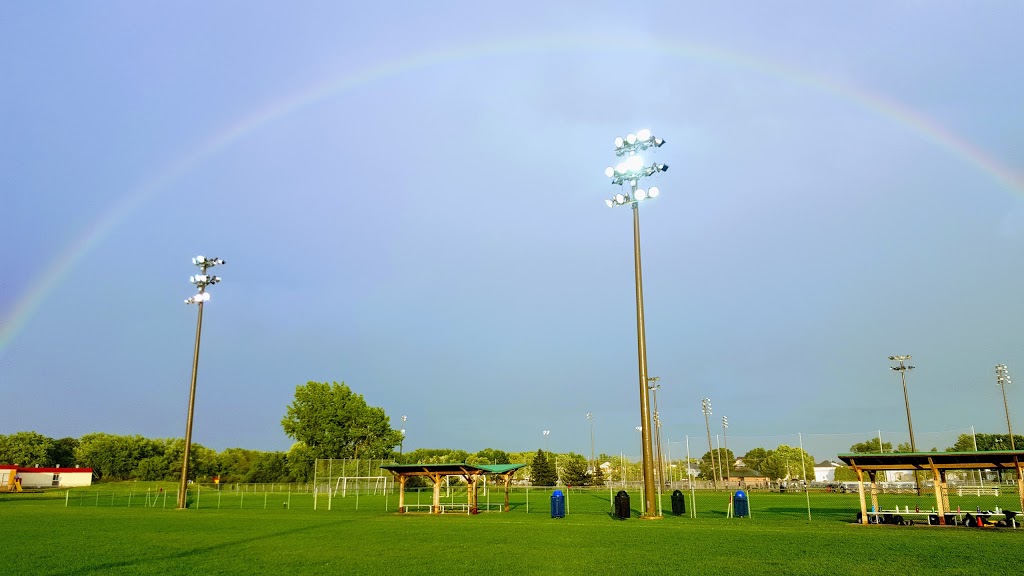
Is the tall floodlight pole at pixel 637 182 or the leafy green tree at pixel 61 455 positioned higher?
the tall floodlight pole at pixel 637 182

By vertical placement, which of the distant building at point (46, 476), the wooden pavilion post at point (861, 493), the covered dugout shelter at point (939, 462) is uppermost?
the covered dugout shelter at point (939, 462)

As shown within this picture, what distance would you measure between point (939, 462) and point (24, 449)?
129 m

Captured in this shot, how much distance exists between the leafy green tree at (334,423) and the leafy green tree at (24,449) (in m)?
51.6

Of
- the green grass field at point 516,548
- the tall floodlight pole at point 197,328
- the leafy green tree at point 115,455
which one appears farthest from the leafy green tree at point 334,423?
the green grass field at point 516,548

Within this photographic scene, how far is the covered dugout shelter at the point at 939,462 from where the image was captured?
22.0m

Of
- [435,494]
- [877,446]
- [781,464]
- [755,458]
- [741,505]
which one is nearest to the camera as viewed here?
[741,505]

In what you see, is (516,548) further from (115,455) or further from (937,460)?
(115,455)

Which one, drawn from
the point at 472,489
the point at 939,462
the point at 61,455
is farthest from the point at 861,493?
the point at 61,455

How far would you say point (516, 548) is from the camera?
1672 cm

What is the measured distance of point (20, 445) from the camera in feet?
351

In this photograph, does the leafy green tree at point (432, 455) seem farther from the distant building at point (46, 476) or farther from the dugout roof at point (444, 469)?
the dugout roof at point (444, 469)

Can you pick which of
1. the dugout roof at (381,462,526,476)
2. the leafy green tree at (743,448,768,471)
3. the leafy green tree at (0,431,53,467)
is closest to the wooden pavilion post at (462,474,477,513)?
the dugout roof at (381,462,526,476)

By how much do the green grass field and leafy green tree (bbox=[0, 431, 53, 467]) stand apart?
103 meters

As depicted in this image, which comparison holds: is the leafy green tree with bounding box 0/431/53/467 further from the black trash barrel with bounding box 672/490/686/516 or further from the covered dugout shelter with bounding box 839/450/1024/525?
the covered dugout shelter with bounding box 839/450/1024/525
